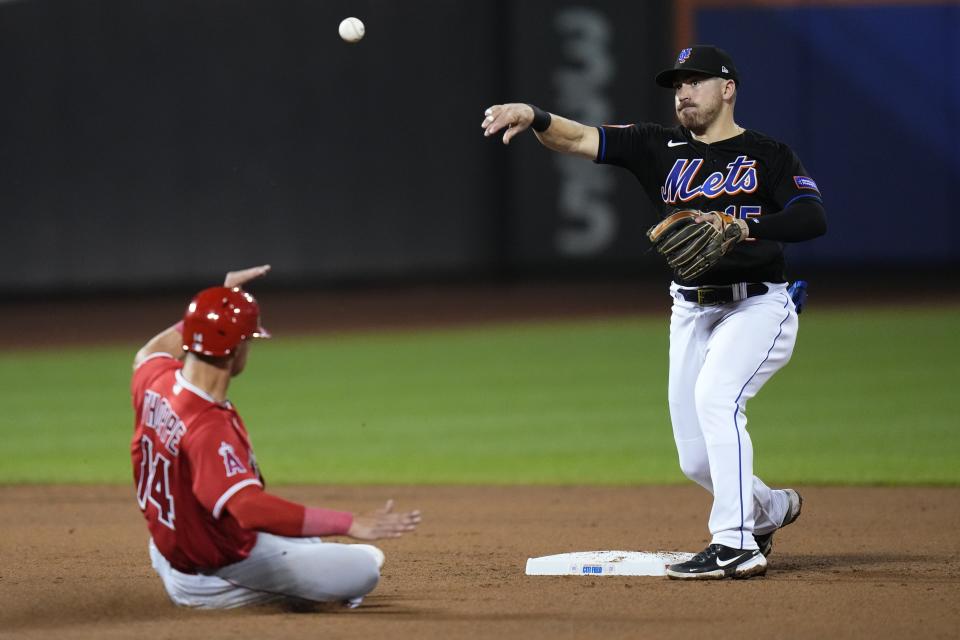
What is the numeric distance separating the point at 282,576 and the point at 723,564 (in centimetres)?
170

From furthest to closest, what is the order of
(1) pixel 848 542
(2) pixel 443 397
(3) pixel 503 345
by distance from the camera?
(3) pixel 503 345, (2) pixel 443 397, (1) pixel 848 542

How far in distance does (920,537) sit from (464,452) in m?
3.66

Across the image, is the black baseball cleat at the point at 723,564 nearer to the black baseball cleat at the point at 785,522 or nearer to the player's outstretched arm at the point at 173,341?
the black baseball cleat at the point at 785,522

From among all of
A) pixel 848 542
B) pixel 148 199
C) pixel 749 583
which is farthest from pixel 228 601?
pixel 148 199

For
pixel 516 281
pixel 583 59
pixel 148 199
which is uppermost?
pixel 583 59

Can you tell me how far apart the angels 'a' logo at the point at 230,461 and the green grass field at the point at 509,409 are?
4.12 m

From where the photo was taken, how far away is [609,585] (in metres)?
5.25

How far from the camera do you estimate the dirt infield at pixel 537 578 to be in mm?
4547

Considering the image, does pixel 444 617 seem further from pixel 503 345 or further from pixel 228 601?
pixel 503 345

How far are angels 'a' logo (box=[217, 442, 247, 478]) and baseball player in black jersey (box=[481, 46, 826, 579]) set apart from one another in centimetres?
189

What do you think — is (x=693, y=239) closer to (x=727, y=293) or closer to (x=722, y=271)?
(x=722, y=271)

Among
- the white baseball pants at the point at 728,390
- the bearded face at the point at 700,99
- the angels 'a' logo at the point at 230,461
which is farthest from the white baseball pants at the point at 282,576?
the bearded face at the point at 700,99

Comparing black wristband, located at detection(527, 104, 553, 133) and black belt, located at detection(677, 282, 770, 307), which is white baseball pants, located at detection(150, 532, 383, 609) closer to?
black belt, located at detection(677, 282, 770, 307)

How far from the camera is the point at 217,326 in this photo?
14.0 ft
